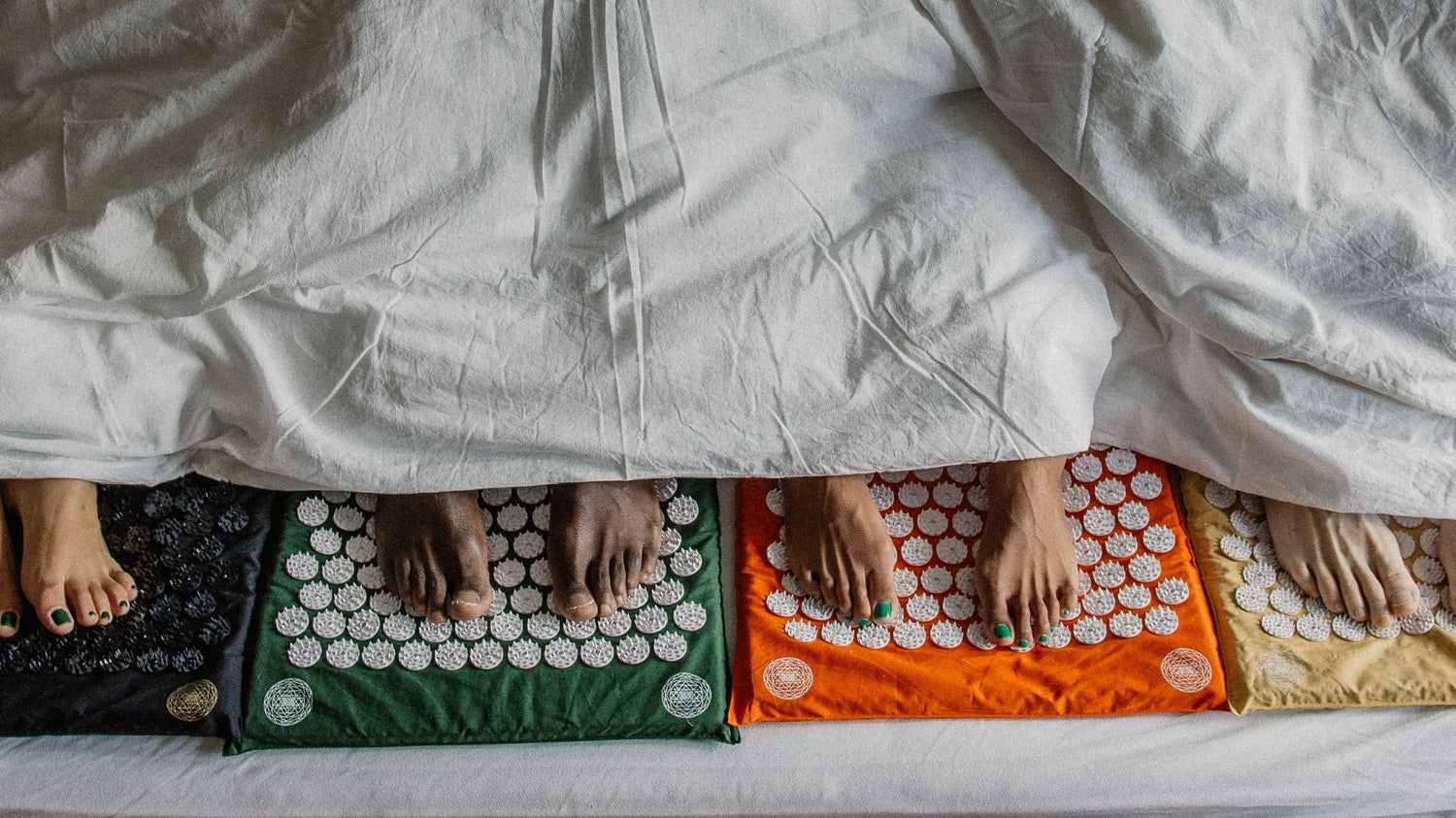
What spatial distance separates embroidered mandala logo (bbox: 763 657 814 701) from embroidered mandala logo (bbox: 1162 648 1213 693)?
36 cm

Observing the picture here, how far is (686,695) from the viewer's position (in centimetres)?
119

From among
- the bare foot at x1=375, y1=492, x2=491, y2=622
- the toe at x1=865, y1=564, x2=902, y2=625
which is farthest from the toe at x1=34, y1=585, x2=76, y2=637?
the toe at x1=865, y1=564, x2=902, y2=625

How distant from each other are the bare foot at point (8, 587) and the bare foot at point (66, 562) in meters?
0.01

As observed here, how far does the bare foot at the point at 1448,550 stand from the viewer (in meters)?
1.24

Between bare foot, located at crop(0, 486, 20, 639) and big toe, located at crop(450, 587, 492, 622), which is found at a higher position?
bare foot, located at crop(0, 486, 20, 639)

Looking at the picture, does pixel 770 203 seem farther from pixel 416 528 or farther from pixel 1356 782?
pixel 1356 782

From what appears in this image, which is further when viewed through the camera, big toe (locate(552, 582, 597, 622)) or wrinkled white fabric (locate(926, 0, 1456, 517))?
big toe (locate(552, 582, 597, 622))

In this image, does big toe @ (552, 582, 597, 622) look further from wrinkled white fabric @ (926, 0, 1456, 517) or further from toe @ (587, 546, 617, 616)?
wrinkled white fabric @ (926, 0, 1456, 517)

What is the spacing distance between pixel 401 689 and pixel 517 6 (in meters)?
0.68

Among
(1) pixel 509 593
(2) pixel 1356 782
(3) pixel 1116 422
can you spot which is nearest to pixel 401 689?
(1) pixel 509 593

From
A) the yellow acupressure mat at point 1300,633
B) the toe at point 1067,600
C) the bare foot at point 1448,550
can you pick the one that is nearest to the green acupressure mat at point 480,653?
the toe at point 1067,600

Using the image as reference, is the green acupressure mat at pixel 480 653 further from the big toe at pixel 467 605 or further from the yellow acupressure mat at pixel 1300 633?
the yellow acupressure mat at pixel 1300 633

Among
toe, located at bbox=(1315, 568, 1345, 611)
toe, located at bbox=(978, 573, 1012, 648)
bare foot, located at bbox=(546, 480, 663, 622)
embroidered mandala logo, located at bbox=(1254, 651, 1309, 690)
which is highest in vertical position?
bare foot, located at bbox=(546, 480, 663, 622)

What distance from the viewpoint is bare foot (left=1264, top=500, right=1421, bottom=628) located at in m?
1.23
